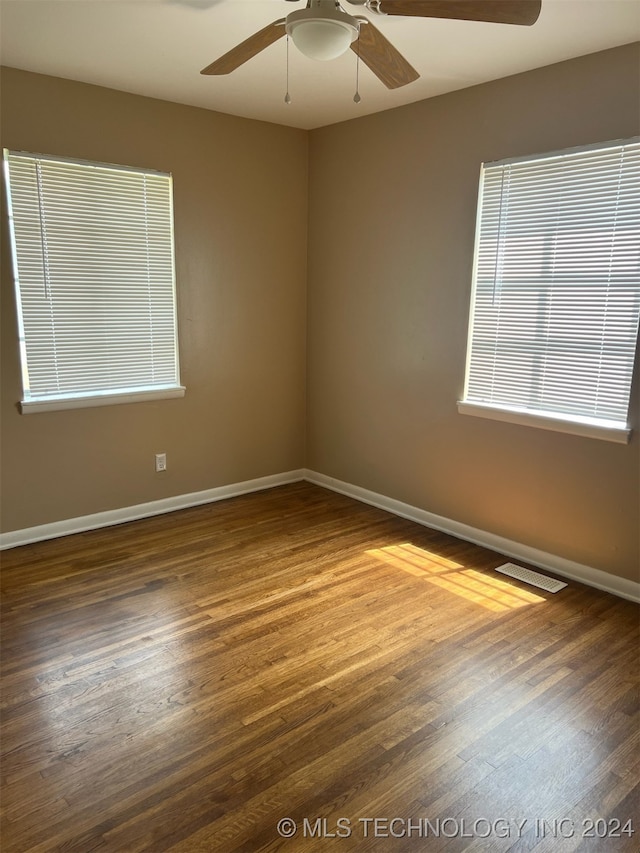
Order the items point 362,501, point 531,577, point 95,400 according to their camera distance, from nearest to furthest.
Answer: point 531,577 → point 95,400 → point 362,501

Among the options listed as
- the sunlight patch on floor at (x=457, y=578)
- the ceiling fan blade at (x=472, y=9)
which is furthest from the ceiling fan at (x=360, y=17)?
the sunlight patch on floor at (x=457, y=578)

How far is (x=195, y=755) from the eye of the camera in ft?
6.50

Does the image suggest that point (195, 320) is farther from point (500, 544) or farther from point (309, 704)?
point (309, 704)

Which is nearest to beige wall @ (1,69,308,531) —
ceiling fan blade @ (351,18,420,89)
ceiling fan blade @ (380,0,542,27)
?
ceiling fan blade @ (351,18,420,89)

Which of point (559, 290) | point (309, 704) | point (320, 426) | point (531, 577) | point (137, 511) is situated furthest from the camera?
point (320, 426)

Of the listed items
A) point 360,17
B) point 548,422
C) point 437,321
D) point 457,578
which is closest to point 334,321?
point 437,321

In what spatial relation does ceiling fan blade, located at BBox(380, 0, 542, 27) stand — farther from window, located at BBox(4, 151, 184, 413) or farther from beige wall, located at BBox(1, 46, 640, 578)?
window, located at BBox(4, 151, 184, 413)

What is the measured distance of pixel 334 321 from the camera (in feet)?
14.7

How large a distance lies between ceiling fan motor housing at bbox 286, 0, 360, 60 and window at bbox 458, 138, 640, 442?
1.66 metres

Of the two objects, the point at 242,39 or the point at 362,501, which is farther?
the point at 362,501

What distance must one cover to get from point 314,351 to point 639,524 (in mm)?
2642

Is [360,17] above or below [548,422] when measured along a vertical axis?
above

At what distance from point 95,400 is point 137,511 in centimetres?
84

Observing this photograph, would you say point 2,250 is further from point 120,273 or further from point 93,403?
point 93,403
